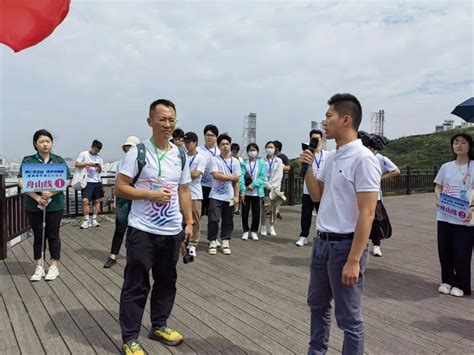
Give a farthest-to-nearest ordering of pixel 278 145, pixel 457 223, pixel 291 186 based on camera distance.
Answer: pixel 291 186 → pixel 278 145 → pixel 457 223

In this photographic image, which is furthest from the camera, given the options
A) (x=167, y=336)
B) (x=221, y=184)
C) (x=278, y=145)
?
(x=278, y=145)

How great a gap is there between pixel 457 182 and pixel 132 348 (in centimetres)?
363

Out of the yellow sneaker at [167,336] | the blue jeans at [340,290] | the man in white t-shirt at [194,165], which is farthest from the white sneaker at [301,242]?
the blue jeans at [340,290]

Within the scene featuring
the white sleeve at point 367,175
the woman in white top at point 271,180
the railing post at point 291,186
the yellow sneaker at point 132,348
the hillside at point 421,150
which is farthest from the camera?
the hillside at point 421,150

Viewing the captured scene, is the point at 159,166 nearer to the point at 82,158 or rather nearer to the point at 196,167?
the point at 196,167

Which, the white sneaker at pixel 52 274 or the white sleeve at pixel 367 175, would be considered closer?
the white sleeve at pixel 367 175

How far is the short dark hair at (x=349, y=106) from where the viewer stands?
2.05 metres

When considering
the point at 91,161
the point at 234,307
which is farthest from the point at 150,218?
the point at 91,161

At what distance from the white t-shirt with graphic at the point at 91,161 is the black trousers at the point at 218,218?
3357 millimetres

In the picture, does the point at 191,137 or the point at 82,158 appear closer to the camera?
the point at 191,137

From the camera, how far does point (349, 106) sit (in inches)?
80.8

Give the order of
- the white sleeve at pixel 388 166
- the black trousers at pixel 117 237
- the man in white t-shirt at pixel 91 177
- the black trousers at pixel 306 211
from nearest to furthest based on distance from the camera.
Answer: the black trousers at pixel 117 237
the white sleeve at pixel 388 166
the black trousers at pixel 306 211
the man in white t-shirt at pixel 91 177

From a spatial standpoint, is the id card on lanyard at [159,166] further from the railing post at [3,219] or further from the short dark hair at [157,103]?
the railing post at [3,219]

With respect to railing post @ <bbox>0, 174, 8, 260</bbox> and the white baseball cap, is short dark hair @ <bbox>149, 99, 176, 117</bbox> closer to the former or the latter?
the white baseball cap
